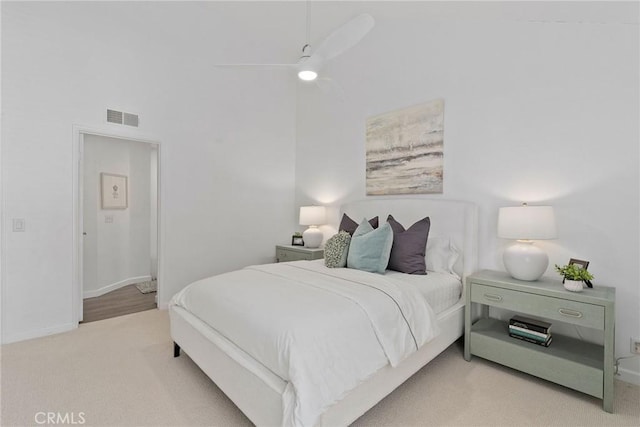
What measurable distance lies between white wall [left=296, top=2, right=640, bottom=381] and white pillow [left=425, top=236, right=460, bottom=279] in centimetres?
27

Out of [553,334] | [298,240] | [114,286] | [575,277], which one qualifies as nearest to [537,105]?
[575,277]

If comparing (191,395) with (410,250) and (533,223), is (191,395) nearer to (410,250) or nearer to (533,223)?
(410,250)

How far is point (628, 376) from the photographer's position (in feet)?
7.01

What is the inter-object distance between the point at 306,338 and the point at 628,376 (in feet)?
7.84

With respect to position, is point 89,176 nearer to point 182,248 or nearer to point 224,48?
point 182,248

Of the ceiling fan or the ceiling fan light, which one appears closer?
the ceiling fan

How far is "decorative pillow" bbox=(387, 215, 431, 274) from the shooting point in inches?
104

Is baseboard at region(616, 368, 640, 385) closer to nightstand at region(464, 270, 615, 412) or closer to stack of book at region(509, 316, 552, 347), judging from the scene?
nightstand at region(464, 270, 615, 412)

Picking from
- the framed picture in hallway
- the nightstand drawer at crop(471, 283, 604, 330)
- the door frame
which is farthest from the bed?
the framed picture in hallway

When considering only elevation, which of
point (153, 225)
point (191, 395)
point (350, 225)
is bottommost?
point (191, 395)

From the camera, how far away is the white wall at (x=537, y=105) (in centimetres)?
216

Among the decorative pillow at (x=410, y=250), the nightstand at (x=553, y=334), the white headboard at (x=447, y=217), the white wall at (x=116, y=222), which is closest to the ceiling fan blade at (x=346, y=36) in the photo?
the decorative pillow at (x=410, y=250)

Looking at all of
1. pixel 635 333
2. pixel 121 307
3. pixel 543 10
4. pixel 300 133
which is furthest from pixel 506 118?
pixel 121 307

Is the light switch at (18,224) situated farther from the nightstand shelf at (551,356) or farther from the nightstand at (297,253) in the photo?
the nightstand shelf at (551,356)
